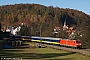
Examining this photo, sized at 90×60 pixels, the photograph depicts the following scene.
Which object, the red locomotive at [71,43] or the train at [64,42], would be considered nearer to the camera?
the red locomotive at [71,43]

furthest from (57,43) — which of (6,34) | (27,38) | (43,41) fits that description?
(6,34)

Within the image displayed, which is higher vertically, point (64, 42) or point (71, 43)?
point (64, 42)

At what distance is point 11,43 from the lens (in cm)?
9781

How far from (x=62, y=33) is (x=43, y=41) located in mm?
28833

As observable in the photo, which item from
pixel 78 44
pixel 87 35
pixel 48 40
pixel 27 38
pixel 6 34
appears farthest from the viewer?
pixel 6 34

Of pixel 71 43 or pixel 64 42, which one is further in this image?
pixel 64 42

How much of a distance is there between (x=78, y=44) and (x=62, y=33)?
2320 inches

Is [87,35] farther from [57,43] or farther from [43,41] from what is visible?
[43,41]

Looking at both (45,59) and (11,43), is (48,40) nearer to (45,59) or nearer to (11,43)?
(11,43)

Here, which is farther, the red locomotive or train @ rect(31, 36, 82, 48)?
train @ rect(31, 36, 82, 48)

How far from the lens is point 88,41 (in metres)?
76.6

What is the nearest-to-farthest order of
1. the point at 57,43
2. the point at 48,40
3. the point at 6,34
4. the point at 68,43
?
the point at 68,43 < the point at 57,43 < the point at 48,40 < the point at 6,34

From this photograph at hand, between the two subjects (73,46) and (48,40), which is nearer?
(73,46)

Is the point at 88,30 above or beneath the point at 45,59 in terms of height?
above
